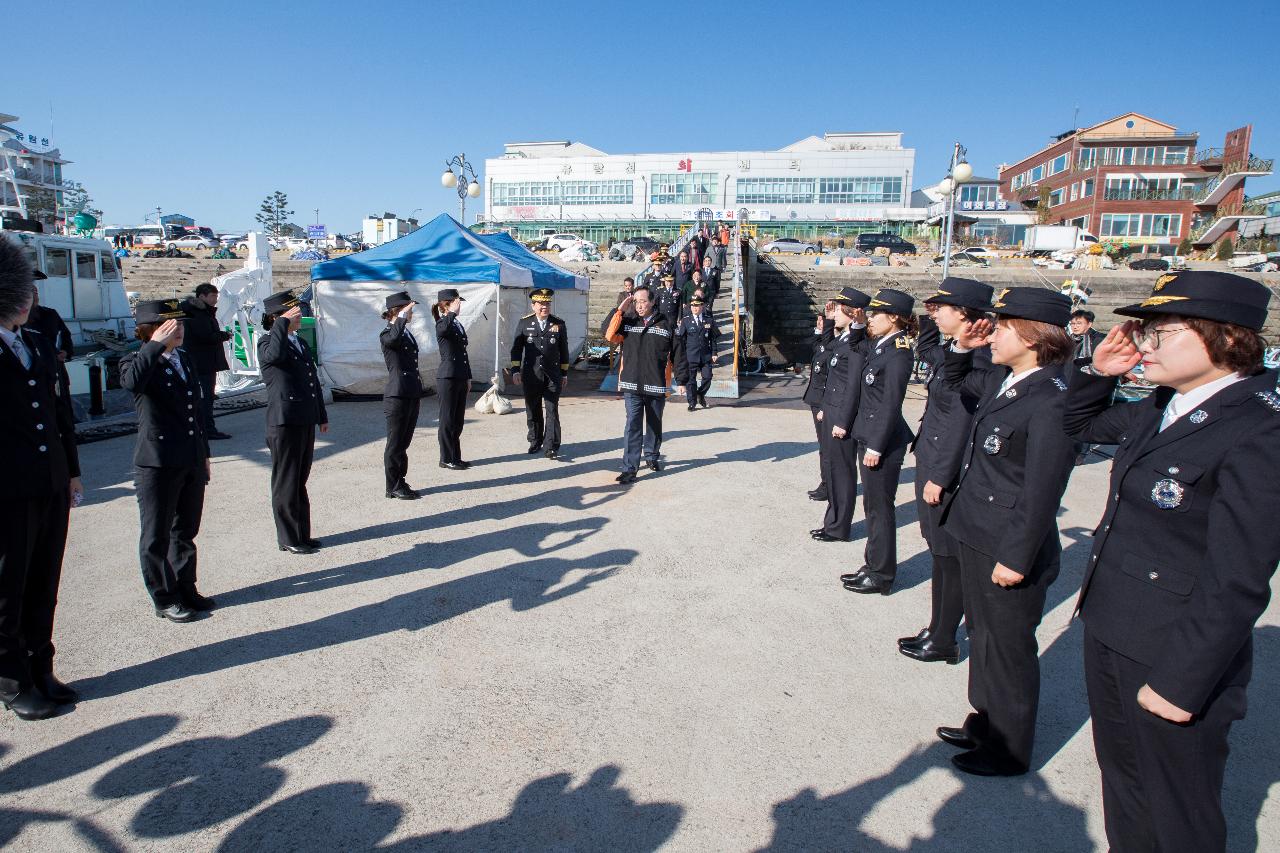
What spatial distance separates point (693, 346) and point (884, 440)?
25.0 ft

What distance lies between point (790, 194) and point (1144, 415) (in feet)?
226

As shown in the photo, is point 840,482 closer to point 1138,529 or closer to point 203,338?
point 1138,529

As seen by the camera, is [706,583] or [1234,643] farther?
[706,583]

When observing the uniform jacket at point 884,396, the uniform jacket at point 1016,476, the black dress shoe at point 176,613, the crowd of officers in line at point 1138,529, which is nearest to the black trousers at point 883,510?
the uniform jacket at point 884,396

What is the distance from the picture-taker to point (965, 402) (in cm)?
373

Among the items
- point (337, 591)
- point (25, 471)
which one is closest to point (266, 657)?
point (337, 591)

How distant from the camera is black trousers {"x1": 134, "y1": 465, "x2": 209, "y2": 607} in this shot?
13.8 feet

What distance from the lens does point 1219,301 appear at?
1951 millimetres

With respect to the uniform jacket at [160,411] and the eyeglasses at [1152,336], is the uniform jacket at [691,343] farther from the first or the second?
the eyeglasses at [1152,336]

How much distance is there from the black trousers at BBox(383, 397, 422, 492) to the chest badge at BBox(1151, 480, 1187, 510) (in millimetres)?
6091

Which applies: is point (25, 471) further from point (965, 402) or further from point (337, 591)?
point (965, 402)

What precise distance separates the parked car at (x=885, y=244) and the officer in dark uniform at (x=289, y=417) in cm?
3692

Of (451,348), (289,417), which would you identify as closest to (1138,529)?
(289,417)

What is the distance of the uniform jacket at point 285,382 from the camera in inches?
210
